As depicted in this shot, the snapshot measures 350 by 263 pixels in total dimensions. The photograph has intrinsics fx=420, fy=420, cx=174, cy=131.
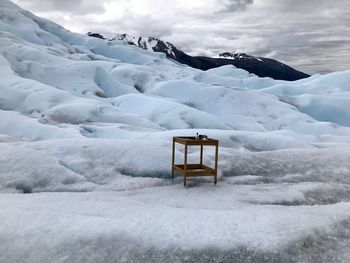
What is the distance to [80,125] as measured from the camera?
24656mm

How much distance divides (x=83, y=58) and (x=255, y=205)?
4897cm

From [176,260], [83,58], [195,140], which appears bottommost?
[176,260]

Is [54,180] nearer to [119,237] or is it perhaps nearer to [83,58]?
[119,237]

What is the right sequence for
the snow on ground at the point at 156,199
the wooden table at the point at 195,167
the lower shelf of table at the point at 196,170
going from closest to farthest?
the snow on ground at the point at 156,199 < the wooden table at the point at 195,167 < the lower shelf of table at the point at 196,170

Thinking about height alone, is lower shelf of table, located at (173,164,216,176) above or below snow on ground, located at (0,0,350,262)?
above

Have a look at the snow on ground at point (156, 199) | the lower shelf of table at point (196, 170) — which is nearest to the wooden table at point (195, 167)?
the lower shelf of table at point (196, 170)

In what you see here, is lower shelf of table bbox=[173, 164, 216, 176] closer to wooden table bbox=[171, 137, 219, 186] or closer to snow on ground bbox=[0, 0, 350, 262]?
wooden table bbox=[171, 137, 219, 186]

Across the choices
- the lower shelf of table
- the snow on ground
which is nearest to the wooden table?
the lower shelf of table

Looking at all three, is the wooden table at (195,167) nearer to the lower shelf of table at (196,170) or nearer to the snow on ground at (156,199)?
the lower shelf of table at (196,170)

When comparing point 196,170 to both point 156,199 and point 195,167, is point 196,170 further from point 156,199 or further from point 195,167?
point 156,199

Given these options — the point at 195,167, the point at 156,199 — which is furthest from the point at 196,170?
the point at 156,199

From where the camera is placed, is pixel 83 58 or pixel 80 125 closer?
pixel 80 125

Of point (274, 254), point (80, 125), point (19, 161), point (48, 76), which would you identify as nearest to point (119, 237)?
point (274, 254)

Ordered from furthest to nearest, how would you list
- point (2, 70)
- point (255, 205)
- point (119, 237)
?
point (2, 70)
point (255, 205)
point (119, 237)
